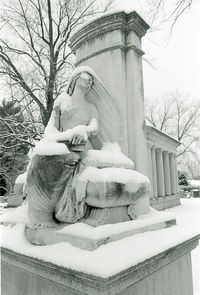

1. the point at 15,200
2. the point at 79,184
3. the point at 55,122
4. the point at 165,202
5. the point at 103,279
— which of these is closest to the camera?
the point at 103,279

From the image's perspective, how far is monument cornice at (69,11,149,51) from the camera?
325cm

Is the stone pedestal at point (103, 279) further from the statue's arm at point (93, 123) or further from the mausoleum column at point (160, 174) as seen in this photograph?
the mausoleum column at point (160, 174)

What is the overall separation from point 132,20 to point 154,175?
8385 millimetres

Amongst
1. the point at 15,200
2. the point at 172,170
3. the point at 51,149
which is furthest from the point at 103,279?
the point at 172,170

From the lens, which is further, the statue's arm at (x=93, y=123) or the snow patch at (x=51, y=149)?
the statue's arm at (x=93, y=123)

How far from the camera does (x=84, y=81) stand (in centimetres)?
271

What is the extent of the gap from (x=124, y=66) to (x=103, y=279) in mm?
2609

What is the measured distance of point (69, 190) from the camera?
2.27 m

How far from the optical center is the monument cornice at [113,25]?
325 centimetres

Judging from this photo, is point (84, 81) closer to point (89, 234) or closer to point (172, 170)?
point (89, 234)

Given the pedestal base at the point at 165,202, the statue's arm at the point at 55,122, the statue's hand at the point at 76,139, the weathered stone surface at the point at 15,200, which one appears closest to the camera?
the statue's hand at the point at 76,139

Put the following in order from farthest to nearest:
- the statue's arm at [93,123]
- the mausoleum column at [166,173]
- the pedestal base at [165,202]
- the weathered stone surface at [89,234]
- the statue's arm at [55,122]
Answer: the mausoleum column at [166,173] → the pedestal base at [165,202] → the statue's arm at [55,122] → the statue's arm at [93,123] → the weathered stone surface at [89,234]

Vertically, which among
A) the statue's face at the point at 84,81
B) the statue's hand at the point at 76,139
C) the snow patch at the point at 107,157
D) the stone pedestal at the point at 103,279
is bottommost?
the stone pedestal at the point at 103,279

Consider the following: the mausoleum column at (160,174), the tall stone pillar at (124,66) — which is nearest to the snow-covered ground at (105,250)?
the tall stone pillar at (124,66)
